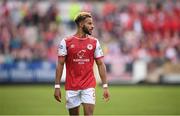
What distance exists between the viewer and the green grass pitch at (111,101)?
56.6 ft

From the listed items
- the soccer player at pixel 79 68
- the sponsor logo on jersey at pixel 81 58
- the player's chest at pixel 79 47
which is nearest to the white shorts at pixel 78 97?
the soccer player at pixel 79 68

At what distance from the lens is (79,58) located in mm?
10117

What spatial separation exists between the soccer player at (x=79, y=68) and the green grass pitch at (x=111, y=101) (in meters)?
6.53

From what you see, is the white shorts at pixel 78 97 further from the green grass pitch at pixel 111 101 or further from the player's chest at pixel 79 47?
the green grass pitch at pixel 111 101

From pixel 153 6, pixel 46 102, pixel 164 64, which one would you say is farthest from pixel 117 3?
pixel 46 102

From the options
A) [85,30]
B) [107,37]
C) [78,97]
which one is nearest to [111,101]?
[107,37]

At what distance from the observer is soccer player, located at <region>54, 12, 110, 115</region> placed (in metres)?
10.1

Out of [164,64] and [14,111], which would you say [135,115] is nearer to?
[14,111]

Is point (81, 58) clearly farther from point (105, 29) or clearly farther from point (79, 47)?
point (105, 29)

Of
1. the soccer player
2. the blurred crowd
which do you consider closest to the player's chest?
the soccer player

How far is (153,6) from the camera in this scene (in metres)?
28.5

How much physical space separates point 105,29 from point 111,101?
25.2 feet

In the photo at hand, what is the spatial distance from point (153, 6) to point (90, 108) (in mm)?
18939

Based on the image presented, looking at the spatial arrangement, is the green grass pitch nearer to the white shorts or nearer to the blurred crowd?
the blurred crowd
